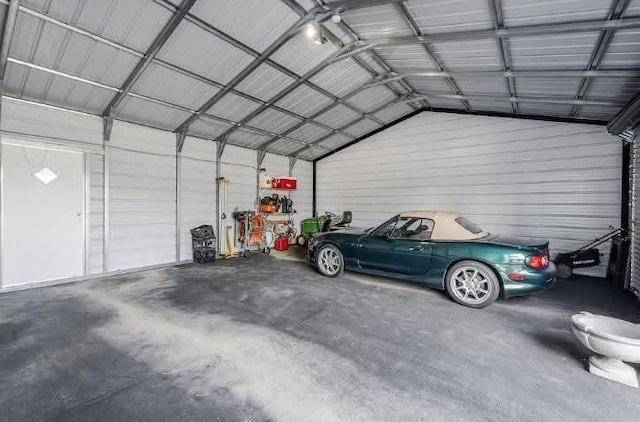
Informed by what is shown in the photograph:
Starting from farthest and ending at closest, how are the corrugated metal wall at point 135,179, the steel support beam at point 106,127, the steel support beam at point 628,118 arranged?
the steel support beam at point 106,127 → the corrugated metal wall at point 135,179 → the steel support beam at point 628,118

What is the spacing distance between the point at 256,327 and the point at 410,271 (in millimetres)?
2503

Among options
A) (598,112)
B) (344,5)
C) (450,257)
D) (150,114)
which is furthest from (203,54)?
(598,112)

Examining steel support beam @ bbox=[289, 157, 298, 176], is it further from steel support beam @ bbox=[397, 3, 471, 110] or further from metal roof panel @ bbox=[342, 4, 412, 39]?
metal roof panel @ bbox=[342, 4, 412, 39]

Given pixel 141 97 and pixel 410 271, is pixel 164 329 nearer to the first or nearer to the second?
pixel 410 271

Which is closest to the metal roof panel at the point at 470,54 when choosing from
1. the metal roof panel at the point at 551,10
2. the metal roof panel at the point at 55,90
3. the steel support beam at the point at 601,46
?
the metal roof panel at the point at 551,10

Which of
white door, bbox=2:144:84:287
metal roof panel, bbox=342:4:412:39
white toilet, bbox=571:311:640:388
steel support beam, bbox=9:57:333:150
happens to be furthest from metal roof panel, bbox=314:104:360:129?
white toilet, bbox=571:311:640:388

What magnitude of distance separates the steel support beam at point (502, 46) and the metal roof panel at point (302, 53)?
2310 millimetres

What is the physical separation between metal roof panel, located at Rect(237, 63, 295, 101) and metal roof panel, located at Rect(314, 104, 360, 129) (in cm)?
172

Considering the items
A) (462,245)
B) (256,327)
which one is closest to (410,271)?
(462,245)

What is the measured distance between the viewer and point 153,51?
162 inches

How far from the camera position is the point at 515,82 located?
16.4 ft

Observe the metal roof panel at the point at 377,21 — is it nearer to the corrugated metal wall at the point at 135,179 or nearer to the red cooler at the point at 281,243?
the corrugated metal wall at the point at 135,179

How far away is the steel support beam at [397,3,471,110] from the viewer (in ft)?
12.4

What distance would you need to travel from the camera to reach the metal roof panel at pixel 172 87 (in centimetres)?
468
